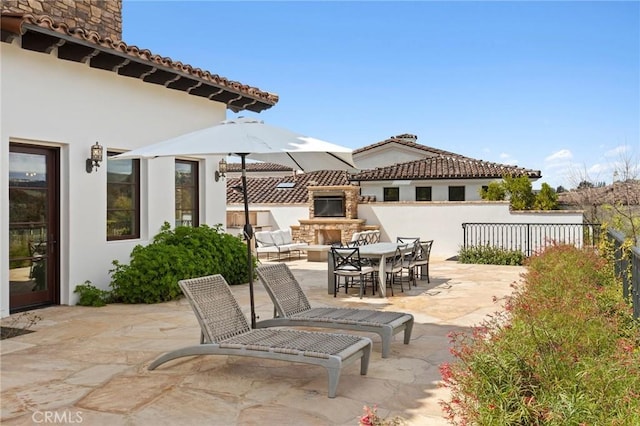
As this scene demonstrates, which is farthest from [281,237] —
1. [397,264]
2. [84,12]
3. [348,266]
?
[84,12]

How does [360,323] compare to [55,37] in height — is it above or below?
below

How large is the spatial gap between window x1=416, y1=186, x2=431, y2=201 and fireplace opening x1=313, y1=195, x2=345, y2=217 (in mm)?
4450

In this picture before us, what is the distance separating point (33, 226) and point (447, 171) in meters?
17.1

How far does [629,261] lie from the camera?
602cm

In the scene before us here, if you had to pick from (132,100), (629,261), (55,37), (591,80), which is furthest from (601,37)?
(55,37)

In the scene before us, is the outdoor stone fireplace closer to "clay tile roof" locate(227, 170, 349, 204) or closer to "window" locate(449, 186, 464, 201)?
"clay tile roof" locate(227, 170, 349, 204)

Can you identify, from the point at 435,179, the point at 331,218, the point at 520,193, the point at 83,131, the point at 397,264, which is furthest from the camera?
the point at 435,179

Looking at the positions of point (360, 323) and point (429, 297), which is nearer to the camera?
point (360, 323)

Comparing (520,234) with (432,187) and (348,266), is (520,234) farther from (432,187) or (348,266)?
(348,266)

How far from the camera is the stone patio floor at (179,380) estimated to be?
416 cm

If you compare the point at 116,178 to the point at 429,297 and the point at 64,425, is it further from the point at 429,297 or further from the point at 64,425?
the point at 64,425

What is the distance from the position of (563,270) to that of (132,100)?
304 inches

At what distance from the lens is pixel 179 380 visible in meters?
5.00

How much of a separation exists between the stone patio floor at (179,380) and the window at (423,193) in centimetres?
1466
